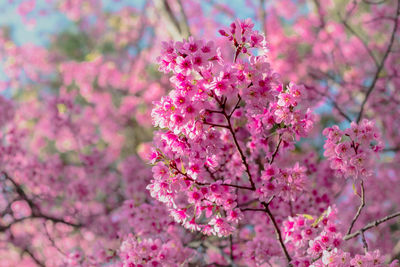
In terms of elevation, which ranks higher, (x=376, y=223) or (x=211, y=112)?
(x=211, y=112)

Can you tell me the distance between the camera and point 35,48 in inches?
541

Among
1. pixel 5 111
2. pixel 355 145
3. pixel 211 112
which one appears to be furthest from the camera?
pixel 5 111

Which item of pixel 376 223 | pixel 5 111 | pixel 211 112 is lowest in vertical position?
pixel 376 223

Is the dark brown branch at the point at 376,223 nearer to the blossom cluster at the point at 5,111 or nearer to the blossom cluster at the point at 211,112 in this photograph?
the blossom cluster at the point at 211,112

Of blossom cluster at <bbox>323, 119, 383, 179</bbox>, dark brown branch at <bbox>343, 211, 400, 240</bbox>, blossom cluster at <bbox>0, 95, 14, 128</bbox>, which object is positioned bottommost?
dark brown branch at <bbox>343, 211, 400, 240</bbox>

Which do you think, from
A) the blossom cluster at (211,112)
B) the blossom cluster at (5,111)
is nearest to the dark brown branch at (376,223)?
the blossom cluster at (211,112)

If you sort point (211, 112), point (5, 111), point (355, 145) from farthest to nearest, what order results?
point (5, 111), point (355, 145), point (211, 112)

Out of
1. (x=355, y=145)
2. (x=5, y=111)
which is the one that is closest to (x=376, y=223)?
(x=355, y=145)

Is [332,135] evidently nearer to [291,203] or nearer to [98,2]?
[291,203]

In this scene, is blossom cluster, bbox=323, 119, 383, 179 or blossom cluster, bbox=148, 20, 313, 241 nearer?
blossom cluster, bbox=148, 20, 313, 241

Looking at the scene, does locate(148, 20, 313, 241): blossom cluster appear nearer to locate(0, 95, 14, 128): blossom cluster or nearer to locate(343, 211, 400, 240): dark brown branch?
locate(343, 211, 400, 240): dark brown branch

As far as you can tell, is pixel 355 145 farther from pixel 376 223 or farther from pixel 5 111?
pixel 5 111

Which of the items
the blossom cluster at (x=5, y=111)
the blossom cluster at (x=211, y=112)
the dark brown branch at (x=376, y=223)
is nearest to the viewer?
the blossom cluster at (x=211, y=112)

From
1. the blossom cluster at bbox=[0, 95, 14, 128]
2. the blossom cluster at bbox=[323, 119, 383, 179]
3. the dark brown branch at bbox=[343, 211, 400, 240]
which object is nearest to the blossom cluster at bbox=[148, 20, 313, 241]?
the blossom cluster at bbox=[323, 119, 383, 179]
